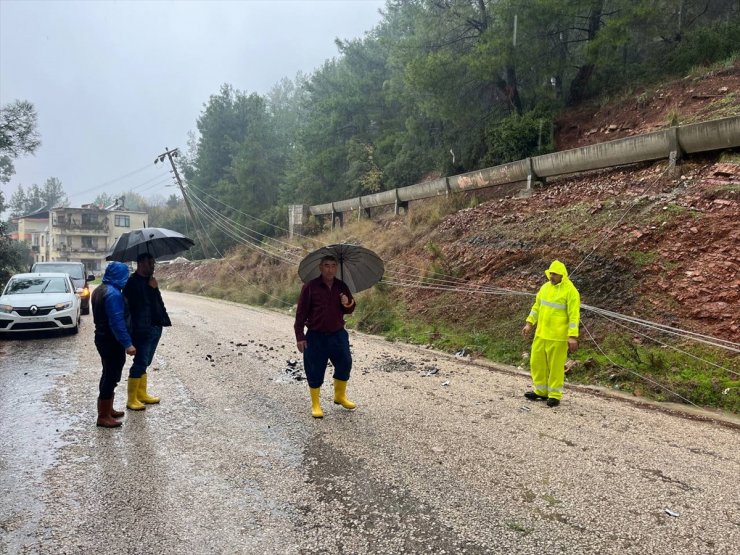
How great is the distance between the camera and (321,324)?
19.3ft

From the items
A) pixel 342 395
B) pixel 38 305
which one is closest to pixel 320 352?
pixel 342 395

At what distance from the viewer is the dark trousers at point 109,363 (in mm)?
5477

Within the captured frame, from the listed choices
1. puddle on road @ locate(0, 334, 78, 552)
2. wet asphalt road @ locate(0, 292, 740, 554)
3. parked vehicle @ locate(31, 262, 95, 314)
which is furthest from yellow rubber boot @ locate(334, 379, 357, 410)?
parked vehicle @ locate(31, 262, 95, 314)

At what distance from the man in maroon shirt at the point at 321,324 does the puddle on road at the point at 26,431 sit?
8.56 feet

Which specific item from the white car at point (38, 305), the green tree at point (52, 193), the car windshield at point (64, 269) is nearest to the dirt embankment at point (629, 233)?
the white car at point (38, 305)

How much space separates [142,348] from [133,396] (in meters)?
0.66

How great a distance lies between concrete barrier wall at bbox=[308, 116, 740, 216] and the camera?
30.9 feet

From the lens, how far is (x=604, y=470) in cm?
445

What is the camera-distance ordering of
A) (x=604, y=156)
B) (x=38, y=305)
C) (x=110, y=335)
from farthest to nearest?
(x=604, y=156)
(x=38, y=305)
(x=110, y=335)

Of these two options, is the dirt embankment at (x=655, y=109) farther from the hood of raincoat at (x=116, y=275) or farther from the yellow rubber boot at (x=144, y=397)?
the yellow rubber boot at (x=144, y=397)

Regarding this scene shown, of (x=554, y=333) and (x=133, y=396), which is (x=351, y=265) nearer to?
(x=554, y=333)

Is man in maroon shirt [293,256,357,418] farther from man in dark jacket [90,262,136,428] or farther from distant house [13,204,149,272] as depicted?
distant house [13,204,149,272]

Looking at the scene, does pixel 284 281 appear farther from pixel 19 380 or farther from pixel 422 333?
pixel 19 380

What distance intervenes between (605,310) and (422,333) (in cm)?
413
